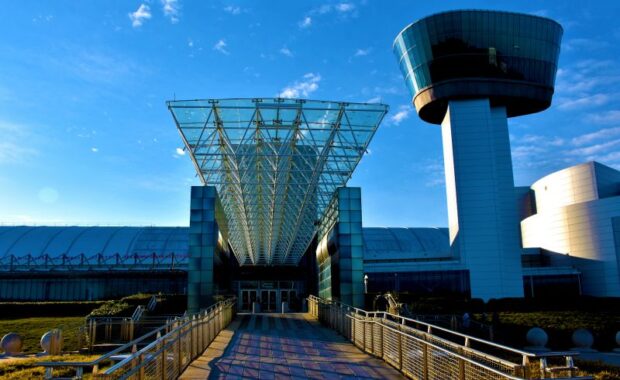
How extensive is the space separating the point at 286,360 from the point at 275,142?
1704 centimetres

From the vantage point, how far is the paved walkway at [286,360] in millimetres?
11030

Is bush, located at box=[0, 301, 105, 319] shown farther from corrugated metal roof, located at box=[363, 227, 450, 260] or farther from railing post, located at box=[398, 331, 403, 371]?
corrugated metal roof, located at box=[363, 227, 450, 260]

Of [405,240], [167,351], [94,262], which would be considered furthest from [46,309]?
[405,240]

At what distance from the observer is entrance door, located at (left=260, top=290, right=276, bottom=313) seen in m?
66.4

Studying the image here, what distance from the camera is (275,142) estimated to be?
2886 cm

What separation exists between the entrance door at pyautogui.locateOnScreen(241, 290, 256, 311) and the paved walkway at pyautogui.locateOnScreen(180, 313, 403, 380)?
47.8 metres

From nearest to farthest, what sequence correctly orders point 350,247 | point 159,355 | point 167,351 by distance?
point 159,355, point 167,351, point 350,247

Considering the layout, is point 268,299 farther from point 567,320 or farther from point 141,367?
point 141,367

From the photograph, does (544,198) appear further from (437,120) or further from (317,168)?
(317,168)

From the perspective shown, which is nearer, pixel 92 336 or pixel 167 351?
pixel 167 351

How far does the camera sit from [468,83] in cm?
5294

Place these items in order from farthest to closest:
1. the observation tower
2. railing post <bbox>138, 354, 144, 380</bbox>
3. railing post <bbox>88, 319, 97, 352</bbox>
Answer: the observation tower < railing post <bbox>88, 319, 97, 352</bbox> < railing post <bbox>138, 354, 144, 380</bbox>

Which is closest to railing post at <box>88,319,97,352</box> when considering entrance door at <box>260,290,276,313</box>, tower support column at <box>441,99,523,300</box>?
tower support column at <box>441,99,523,300</box>

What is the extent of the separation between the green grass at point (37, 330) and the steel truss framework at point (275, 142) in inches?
423
